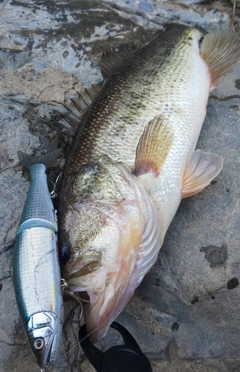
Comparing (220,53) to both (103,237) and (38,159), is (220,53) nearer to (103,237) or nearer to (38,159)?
(38,159)

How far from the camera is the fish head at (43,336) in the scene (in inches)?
74.7

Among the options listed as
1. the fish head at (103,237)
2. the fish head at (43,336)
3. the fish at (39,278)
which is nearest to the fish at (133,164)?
the fish head at (103,237)

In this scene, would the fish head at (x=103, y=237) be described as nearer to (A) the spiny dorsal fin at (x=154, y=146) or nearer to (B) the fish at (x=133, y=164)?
(B) the fish at (x=133, y=164)

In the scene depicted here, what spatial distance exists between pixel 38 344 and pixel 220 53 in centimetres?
270

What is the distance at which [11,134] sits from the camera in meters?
3.01

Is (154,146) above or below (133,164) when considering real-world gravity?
above

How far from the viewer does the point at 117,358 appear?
6.93ft

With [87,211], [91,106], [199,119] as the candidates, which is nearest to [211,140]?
[199,119]

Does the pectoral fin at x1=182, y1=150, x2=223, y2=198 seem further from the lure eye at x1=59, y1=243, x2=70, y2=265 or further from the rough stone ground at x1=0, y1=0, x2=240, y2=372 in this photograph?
the lure eye at x1=59, y1=243, x2=70, y2=265

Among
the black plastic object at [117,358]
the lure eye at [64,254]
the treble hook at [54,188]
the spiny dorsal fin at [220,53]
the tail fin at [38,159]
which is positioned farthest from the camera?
the spiny dorsal fin at [220,53]

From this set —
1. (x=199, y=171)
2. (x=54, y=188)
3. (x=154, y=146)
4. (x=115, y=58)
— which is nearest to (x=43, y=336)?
(x=54, y=188)

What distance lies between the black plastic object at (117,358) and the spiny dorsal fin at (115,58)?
6.93ft

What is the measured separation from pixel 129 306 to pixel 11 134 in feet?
5.10

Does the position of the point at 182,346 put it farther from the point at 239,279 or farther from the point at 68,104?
Answer: the point at 68,104
